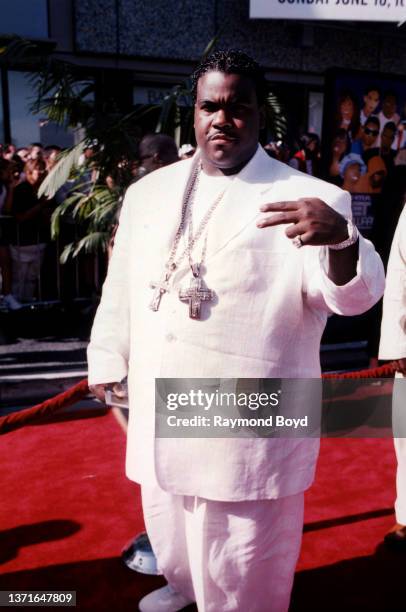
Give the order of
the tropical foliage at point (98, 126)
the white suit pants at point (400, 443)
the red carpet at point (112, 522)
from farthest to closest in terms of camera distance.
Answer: the tropical foliage at point (98, 126)
the white suit pants at point (400, 443)
the red carpet at point (112, 522)

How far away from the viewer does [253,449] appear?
5.90 feet

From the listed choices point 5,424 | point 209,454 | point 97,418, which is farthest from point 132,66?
point 209,454

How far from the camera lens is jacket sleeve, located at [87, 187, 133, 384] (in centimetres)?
206

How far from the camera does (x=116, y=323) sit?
209cm

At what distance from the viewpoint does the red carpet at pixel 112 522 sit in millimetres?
2586

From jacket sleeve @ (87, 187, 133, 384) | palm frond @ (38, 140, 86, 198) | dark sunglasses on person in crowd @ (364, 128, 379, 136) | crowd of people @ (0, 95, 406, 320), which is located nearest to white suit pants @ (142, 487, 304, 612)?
jacket sleeve @ (87, 187, 133, 384)

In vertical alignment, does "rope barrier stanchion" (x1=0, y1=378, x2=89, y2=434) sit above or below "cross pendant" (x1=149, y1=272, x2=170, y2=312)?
below

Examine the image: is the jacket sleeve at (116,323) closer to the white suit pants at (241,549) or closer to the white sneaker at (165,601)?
the white suit pants at (241,549)

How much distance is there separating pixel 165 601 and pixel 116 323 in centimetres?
106

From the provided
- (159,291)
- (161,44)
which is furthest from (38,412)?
(161,44)

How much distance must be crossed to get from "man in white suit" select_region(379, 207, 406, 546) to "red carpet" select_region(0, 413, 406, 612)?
0.74ft

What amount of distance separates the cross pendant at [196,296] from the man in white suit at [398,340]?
123cm

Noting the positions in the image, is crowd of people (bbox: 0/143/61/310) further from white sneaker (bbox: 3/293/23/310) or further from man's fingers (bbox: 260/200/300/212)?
man's fingers (bbox: 260/200/300/212)

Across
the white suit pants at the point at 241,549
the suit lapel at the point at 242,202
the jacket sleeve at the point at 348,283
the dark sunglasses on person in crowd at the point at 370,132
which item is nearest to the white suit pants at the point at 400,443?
the white suit pants at the point at 241,549
